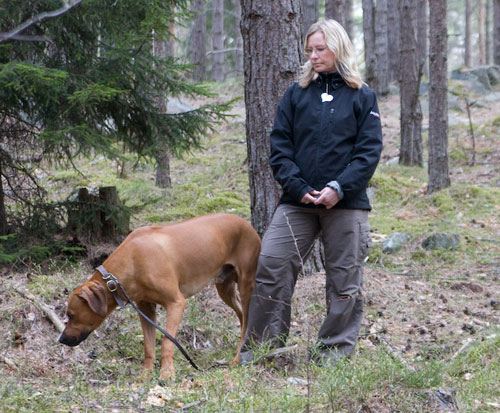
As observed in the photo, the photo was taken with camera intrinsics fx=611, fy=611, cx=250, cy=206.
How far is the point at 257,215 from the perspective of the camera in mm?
→ 6605

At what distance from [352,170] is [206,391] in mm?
1929

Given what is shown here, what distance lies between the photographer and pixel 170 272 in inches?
194

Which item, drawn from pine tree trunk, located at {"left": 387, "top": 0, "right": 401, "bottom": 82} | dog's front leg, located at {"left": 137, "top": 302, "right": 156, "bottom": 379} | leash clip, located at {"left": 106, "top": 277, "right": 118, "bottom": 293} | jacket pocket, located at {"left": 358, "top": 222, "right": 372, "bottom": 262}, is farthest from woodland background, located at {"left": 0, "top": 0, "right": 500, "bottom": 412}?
pine tree trunk, located at {"left": 387, "top": 0, "right": 401, "bottom": 82}

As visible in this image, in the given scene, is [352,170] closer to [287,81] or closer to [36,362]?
[287,81]

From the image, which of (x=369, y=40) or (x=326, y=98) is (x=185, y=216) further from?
(x=369, y=40)

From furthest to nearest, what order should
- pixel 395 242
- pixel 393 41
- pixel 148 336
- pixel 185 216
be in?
pixel 393 41
pixel 185 216
pixel 395 242
pixel 148 336

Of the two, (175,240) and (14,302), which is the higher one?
(175,240)

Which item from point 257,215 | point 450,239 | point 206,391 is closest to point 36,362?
point 206,391

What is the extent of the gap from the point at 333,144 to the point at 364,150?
0.80 feet

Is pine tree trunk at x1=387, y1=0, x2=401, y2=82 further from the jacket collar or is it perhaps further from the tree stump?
the jacket collar

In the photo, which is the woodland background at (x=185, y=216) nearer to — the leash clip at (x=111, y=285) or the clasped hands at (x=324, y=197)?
the leash clip at (x=111, y=285)

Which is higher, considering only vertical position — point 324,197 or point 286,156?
point 286,156

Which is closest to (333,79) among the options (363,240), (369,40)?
(363,240)

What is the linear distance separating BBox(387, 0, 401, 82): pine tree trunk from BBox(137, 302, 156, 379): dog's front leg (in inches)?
939
